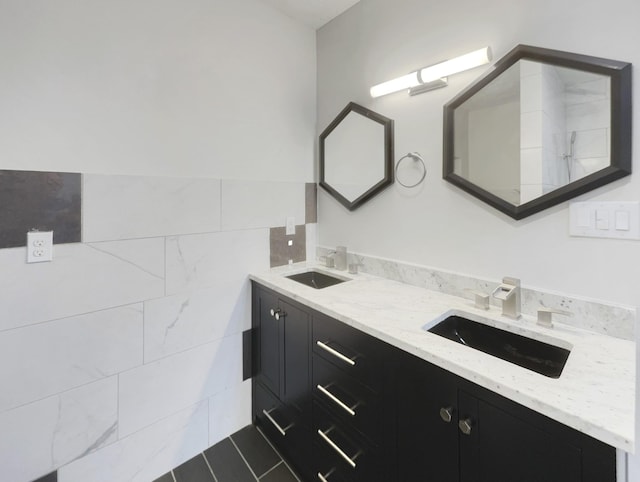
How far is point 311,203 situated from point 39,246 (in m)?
1.50

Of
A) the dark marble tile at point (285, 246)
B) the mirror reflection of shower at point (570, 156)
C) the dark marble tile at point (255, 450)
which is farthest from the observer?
the dark marble tile at point (285, 246)

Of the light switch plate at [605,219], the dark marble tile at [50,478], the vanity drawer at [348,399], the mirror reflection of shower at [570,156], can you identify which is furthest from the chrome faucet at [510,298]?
the dark marble tile at [50,478]

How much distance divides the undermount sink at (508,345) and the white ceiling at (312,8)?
6.43ft

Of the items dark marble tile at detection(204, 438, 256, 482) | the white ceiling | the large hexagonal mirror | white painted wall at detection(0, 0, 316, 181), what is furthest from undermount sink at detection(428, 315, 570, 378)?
the white ceiling

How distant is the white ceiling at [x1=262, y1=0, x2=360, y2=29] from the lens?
1942 millimetres

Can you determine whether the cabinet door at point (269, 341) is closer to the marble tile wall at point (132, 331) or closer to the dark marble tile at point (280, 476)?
the marble tile wall at point (132, 331)

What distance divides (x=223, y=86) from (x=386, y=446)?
1923 mm

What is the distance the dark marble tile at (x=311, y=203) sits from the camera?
224 centimetres

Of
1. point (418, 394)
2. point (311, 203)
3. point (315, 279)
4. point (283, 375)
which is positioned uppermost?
point (311, 203)

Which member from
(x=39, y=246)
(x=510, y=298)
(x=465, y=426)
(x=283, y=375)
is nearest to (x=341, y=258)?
(x=283, y=375)

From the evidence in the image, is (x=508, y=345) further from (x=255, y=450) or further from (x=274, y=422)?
(x=255, y=450)

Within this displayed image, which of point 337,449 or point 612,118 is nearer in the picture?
point 612,118

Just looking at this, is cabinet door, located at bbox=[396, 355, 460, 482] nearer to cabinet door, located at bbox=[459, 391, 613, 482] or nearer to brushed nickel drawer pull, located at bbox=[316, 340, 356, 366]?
cabinet door, located at bbox=[459, 391, 613, 482]

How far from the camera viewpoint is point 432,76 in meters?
1.51
